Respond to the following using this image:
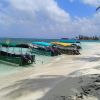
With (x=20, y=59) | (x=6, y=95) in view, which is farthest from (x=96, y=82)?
(x=20, y=59)

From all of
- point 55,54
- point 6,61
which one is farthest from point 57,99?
point 55,54

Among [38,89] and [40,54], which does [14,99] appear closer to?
[38,89]

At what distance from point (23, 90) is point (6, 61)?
58.4 feet

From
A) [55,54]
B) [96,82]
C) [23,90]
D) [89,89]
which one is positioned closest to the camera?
[89,89]

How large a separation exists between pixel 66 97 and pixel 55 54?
3272 centimetres

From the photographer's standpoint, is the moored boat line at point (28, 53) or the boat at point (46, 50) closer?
the moored boat line at point (28, 53)

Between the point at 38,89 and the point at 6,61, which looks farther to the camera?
the point at 6,61

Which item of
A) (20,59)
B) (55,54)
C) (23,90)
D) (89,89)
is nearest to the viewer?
(89,89)

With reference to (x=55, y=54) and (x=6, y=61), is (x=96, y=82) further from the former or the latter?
(x=55, y=54)

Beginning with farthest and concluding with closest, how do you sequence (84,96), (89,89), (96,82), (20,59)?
1. (20,59)
2. (96,82)
3. (89,89)
4. (84,96)

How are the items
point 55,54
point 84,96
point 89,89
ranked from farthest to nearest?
point 55,54, point 89,89, point 84,96

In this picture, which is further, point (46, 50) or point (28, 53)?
point (46, 50)

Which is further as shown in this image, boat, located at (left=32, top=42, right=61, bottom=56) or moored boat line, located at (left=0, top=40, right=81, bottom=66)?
boat, located at (left=32, top=42, right=61, bottom=56)

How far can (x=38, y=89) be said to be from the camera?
14.0m
